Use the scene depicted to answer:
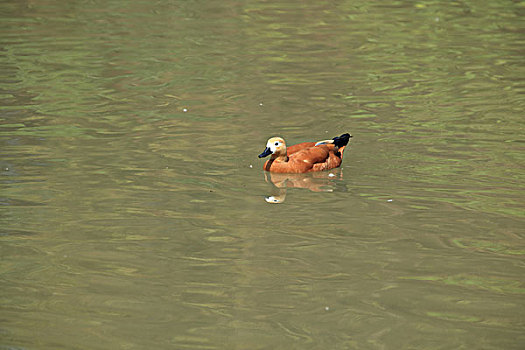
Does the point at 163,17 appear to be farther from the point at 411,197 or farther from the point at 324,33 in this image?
the point at 411,197

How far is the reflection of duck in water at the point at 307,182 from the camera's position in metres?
9.16

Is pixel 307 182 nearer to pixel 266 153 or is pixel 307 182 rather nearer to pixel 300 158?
pixel 300 158

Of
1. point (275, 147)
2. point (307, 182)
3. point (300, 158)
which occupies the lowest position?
point (307, 182)

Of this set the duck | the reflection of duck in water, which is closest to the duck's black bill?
the duck

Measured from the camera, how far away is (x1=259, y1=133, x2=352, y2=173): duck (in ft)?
31.9

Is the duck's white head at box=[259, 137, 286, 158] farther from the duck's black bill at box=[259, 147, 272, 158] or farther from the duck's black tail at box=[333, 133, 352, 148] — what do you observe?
the duck's black tail at box=[333, 133, 352, 148]

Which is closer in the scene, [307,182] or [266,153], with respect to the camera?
[307,182]

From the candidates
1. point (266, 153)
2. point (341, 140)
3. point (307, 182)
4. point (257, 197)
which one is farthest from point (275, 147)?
point (257, 197)

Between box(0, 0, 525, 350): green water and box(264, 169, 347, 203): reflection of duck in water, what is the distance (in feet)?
0.12

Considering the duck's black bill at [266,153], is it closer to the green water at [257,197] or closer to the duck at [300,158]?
the duck at [300,158]

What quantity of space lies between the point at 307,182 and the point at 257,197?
0.95 metres

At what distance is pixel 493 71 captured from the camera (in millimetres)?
14555

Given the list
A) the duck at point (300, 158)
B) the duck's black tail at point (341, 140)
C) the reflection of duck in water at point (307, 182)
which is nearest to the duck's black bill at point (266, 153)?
the duck at point (300, 158)

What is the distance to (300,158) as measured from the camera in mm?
9797
